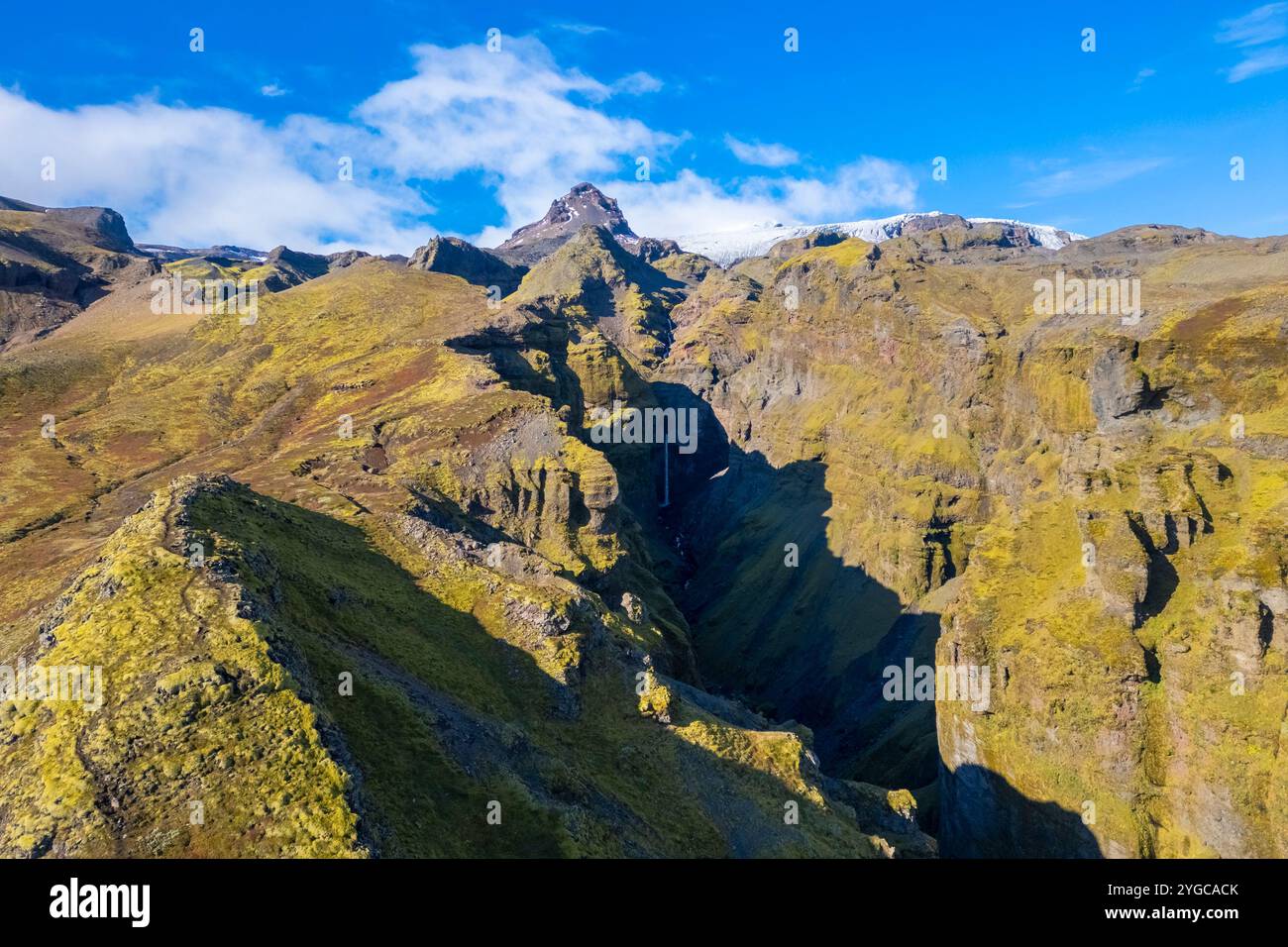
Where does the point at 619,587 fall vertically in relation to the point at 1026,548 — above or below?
below

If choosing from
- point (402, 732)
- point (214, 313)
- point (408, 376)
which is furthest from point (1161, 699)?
point (214, 313)

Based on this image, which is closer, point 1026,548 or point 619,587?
point 1026,548

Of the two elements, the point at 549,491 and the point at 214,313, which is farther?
the point at 214,313

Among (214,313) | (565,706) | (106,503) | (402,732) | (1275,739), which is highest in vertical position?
(214,313)

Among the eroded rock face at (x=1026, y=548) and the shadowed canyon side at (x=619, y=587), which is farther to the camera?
the eroded rock face at (x=1026, y=548)

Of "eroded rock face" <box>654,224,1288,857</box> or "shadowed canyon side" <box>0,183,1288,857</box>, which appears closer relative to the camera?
"shadowed canyon side" <box>0,183,1288,857</box>

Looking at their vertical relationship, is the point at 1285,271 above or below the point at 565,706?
above
